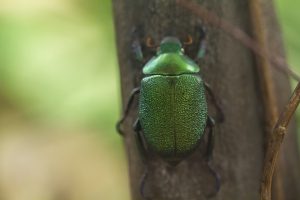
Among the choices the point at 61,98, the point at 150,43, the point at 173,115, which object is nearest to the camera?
the point at 173,115

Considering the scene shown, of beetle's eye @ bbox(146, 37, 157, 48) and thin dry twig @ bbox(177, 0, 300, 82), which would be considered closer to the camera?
thin dry twig @ bbox(177, 0, 300, 82)

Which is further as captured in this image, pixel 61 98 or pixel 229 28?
pixel 61 98

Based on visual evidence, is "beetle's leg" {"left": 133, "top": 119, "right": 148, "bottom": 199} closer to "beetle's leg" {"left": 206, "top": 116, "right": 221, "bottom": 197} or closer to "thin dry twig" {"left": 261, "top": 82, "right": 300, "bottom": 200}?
"beetle's leg" {"left": 206, "top": 116, "right": 221, "bottom": 197}

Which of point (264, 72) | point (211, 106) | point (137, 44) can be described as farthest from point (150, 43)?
point (264, 72)

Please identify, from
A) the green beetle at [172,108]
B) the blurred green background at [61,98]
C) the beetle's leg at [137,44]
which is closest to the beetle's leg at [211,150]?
the green beetle at [172,108]

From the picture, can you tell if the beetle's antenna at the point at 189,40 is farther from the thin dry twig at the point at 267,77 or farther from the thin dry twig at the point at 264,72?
the thin dry twig at the point at 264,72

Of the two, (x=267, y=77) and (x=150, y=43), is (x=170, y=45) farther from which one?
(x=267, y=77)

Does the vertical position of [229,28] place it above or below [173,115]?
above

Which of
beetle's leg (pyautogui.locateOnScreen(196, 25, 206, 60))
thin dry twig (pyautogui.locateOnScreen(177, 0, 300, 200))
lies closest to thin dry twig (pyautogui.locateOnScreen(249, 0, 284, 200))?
thin dry twig (pyautogui.locateOnScreen(177, 0, 300, 200))
